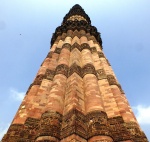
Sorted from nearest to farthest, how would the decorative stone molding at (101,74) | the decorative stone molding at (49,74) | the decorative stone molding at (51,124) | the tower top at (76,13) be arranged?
the decorative stone molding at (51,124)
the decorative stone molding at (101,74)
the decorative stone molding at (49,74)
the tower top at (76,13)

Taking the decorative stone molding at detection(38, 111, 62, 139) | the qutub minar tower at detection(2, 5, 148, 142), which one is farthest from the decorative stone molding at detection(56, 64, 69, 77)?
the decorative stone molding at detection(38, 111, 62, 139)

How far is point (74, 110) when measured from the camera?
599 centimetres

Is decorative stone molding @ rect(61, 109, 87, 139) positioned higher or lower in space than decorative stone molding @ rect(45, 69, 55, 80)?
lower

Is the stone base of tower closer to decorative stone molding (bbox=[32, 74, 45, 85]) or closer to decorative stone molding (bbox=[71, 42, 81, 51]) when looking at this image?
decorative stone molding (bbox=[32, 74, 45, 85])

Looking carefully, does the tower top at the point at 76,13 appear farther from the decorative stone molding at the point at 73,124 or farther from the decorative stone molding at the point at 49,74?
the decorative stone molding at the point at 73,124

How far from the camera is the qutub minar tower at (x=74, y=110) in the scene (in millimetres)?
5480

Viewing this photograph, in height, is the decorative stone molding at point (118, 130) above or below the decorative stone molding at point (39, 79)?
below

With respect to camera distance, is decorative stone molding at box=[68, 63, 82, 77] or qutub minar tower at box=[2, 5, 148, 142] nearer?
qutub minar tower at box=[2, 5, 148, 142]

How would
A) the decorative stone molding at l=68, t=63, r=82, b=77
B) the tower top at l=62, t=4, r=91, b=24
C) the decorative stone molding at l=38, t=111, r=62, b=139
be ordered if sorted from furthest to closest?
1. the tower top at l=62, t=4, r=91, b=24
2. the decorative stone molding at l=68, t=63, r=82, b=77
3. the decorative stone molding at l=38, t=111, r=62, b=139

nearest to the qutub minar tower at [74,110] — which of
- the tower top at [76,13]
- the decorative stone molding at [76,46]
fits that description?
the decorative stone molding at [76,46]

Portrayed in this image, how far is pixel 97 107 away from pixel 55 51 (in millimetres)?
6505

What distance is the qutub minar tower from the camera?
548cm

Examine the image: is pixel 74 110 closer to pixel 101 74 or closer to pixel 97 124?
pixel 97 124

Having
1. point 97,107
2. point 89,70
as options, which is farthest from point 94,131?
point 89,70
